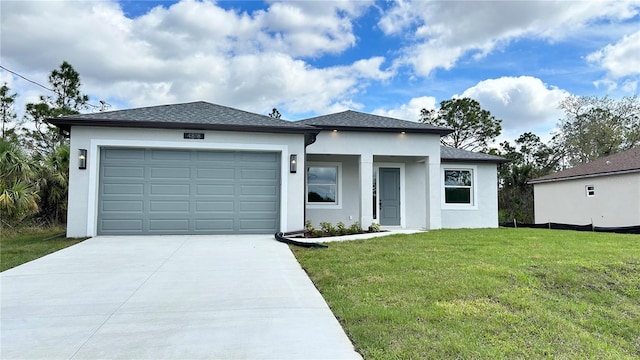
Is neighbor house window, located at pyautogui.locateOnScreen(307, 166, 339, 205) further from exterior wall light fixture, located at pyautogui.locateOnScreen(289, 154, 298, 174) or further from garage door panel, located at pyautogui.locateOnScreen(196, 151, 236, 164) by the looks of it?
garage door panel, located at pyautogui.locateOnScreen(196, 151, 236, 164)

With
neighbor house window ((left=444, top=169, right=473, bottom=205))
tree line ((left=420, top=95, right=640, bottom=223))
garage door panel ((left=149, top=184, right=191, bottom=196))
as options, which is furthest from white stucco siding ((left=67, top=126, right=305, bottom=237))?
tree line ((left=420, top=95, right=640, bottom=223))

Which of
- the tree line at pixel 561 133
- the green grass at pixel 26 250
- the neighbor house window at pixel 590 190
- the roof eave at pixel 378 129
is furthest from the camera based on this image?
the tree line at pixel 561 133

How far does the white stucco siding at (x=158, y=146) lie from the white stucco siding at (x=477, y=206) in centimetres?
619

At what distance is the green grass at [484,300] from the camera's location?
3.16 metres

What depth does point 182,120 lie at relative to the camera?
32.0 ft

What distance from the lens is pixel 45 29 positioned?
14031 mm

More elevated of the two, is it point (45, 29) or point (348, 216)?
point (45, 29)

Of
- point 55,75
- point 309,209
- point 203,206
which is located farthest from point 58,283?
point 55,75

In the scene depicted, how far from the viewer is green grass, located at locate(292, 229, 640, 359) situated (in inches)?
124

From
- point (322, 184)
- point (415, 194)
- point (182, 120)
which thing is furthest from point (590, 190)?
point (182, 120)

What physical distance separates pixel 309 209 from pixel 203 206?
4.05 metres

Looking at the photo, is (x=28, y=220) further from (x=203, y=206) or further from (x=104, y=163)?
(x=203, y=206)

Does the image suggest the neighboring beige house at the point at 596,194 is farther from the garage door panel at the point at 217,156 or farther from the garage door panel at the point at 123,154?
the garage door panel at the point at 123,154

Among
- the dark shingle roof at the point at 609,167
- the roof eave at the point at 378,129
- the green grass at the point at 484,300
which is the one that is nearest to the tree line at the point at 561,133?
the dark shingle roof at the point at 609,167
